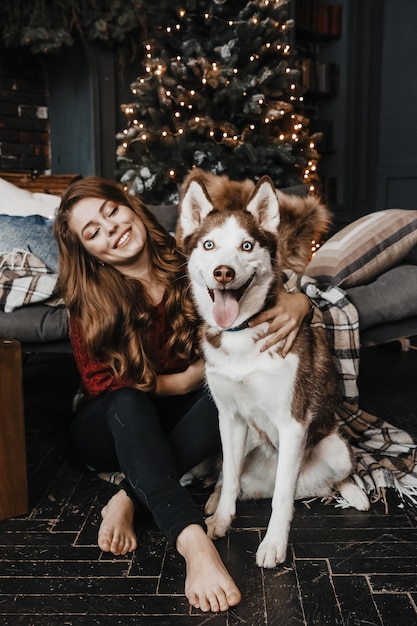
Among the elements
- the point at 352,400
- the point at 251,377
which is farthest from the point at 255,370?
the point at 352,400

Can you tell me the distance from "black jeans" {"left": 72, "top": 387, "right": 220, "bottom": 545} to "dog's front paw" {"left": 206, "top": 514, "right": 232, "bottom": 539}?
0.59ft

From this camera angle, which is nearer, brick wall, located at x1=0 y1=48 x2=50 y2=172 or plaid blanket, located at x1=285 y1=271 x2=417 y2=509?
plaid blanket, located at x1=285 y1=271 x2=417 y2=509

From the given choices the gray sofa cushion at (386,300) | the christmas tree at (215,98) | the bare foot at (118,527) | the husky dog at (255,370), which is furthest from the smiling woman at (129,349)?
the christmas tree at (215,98)

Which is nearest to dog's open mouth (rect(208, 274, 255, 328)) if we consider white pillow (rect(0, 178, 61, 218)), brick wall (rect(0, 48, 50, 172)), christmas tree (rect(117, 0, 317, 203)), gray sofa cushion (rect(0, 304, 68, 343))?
gray sofa cushion (rect(0, 304, 68, 343))

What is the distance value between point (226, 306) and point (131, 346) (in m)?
0.50

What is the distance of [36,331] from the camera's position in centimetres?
270

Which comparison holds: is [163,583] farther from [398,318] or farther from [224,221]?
[398,318]

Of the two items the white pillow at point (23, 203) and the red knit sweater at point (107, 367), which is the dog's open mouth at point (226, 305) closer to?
the red knit sweater at point (107, 367)

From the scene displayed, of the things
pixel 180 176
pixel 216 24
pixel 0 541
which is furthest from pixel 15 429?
pixel 216 24

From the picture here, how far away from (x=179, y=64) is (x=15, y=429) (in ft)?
11.3

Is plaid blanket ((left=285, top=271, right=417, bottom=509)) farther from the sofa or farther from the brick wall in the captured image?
the brick wall

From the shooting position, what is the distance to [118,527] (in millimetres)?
1843

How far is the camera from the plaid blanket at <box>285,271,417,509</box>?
2293mm

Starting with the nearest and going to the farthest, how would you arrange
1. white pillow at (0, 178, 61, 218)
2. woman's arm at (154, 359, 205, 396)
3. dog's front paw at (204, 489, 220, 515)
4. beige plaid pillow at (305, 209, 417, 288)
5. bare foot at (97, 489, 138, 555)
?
bare foot at (97, 489, 138, 555) < dog's front paw at (204, 489, 220, 515) < woman's arm at (154, 359, 205, 396) < beige plaid pillow at (305, 209, 417, 288) < white pillow at (0, 178, 61, 218)
